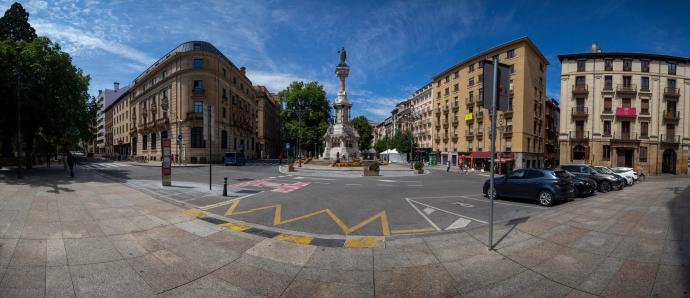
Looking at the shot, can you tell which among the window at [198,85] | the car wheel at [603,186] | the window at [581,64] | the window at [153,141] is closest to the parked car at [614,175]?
the car wheel at [603,186]

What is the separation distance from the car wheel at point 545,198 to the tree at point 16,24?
3767cm

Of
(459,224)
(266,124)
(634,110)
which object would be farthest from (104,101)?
(634,110)

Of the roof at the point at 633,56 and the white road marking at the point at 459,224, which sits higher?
the roof at the point at 633,56

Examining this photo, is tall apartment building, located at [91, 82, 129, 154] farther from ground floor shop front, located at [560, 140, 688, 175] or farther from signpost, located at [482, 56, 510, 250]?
ground floor shop front, located at [560, 140, 688, 175]

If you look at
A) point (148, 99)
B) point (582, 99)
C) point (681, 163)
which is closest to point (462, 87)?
point (582, 99)

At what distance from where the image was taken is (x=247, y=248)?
17.8 feet

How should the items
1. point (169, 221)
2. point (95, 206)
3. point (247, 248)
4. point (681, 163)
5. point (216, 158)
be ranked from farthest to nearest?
point (216, 158)
point (681, 163)
point (95, 206)
point (169, 221)
point (247, 248)

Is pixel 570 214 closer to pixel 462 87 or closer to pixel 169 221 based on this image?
pixel 169 221

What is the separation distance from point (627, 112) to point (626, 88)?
315cm

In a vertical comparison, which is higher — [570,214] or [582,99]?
[582,99]

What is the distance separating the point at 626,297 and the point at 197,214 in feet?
30.6

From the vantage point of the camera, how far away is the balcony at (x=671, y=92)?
35812 millimetres

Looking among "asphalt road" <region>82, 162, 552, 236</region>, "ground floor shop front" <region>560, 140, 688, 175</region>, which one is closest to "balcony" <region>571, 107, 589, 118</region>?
"ground floor shop front" <region>560, 140, 688, 175</region>

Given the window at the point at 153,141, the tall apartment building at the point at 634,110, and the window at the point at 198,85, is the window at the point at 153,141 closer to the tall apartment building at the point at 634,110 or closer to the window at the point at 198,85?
the window at the point at 198,85
